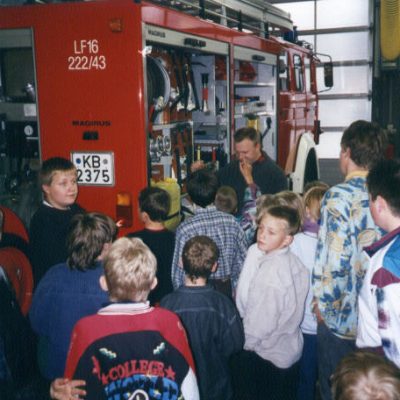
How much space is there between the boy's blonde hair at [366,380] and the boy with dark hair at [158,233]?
208 cm

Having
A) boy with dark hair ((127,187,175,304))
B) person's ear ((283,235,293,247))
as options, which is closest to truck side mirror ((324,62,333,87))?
boy with dark hair ((127,187,175,304))

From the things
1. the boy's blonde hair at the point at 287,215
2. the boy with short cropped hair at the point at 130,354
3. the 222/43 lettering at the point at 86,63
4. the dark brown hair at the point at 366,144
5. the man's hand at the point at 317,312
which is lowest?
the man's hand at the point at 317,312

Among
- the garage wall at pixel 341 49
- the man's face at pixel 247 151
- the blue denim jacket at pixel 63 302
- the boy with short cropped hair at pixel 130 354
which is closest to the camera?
the boy with short cropped hair at pixel 130 354

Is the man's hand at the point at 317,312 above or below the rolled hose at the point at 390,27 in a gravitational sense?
below

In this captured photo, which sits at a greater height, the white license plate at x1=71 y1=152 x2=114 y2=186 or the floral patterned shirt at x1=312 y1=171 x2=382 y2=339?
the white license plate at x1=71 y1=152 x2=114 y2=186

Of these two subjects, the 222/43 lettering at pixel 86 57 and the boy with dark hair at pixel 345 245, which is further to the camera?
the 222/43 lettering at pixel 86 57

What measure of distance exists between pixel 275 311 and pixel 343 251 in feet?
1.54

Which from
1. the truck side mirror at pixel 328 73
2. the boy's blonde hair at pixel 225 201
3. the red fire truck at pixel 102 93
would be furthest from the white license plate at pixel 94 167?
A: the truck side mirror at pixel 328 73

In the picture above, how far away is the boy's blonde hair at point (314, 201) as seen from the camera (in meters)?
3.50

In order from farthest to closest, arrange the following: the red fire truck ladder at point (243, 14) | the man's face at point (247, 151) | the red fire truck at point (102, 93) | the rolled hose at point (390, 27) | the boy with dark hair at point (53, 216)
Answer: the rolled hose at point (390, 27) < the red fire truck ladder at point (243, 14) < the man's face at point (247, 151) < the red fire truck at point (102, 93) < the boy with dark hair at point (53, 216)

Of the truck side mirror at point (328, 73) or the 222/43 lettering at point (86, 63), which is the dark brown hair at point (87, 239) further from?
the truck side mirror at point (328, 73)

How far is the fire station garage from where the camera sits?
210 centimetres

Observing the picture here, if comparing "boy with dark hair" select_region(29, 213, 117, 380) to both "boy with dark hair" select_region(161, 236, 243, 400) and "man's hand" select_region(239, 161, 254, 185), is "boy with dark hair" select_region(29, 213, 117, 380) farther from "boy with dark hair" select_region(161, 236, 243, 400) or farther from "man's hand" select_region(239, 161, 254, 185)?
"man's hand" select_region(239, 161, 254, 185)

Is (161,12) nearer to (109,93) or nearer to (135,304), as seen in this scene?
(109,93)
